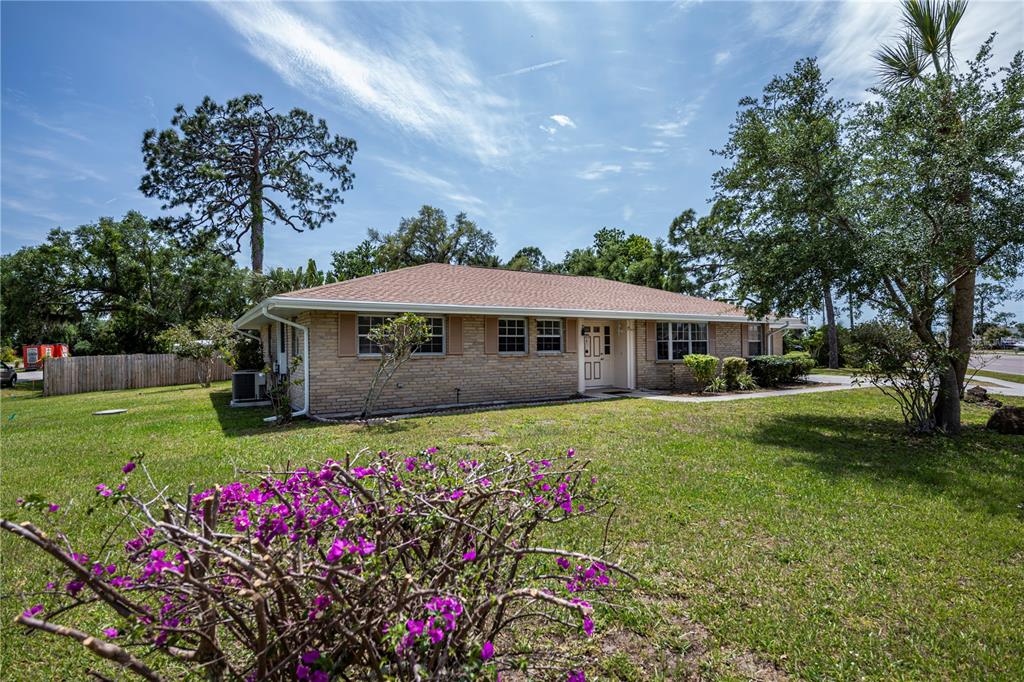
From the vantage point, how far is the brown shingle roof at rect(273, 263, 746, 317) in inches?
450

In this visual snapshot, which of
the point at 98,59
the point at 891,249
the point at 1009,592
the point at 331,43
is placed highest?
the point at 331,43

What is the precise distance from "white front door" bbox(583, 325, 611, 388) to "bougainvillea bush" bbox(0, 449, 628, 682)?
43.5ft

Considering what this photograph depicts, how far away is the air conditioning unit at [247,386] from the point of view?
1380 cm

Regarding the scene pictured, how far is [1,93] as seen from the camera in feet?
31.8

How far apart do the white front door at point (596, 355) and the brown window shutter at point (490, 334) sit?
3788mm

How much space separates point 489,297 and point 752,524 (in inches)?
379

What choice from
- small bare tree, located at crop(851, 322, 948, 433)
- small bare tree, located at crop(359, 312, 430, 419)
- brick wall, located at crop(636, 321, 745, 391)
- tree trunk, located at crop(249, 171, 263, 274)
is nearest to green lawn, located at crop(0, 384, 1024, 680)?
small bare tree, located at crop(851, 322, 948, 433)

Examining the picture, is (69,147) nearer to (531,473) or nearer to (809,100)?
(531,473)

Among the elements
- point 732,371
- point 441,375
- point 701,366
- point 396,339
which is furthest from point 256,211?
point 732,371

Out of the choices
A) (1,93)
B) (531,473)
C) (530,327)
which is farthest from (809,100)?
(1,93)

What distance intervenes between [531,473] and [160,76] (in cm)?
1251

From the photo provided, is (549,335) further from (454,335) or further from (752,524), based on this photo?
(752,524)

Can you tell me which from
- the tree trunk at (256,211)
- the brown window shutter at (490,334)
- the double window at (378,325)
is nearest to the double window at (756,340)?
the brown window shutter at (490,334)

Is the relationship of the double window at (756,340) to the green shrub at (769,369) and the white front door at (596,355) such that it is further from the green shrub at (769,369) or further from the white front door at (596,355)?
the white front door at (596,355)
